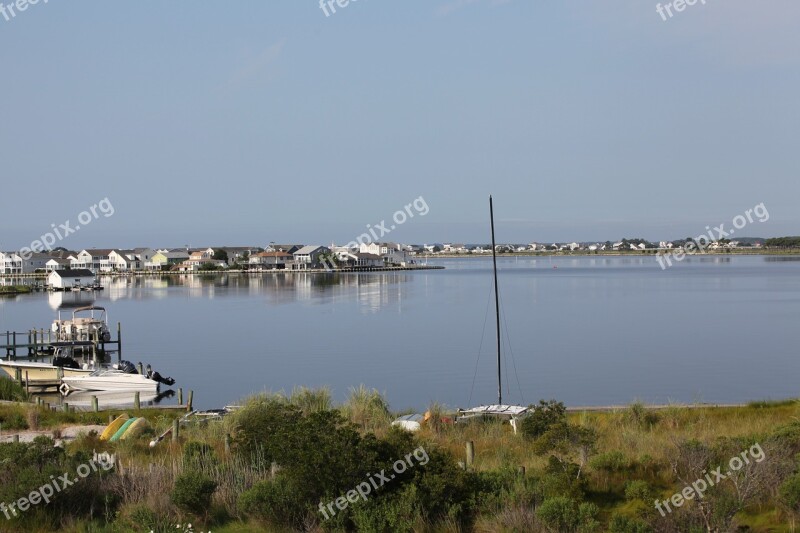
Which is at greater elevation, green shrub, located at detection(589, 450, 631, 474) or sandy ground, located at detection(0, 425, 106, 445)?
green shrub, located at detection(589, 450, 631, 474)

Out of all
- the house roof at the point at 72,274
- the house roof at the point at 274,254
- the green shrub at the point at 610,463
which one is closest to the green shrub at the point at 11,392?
the green shrub at the point at 610,463

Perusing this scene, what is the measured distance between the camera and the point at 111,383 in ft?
95.8

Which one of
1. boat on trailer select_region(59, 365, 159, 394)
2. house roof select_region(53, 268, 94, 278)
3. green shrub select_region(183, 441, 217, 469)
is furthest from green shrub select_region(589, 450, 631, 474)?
house roof select_region(53, 268, 94, 278)

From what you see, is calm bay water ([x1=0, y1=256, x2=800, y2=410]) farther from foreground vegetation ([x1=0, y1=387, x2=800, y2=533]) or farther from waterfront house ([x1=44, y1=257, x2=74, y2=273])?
waterfront house ([x1=44, y1=257, x2=74, y2=273])

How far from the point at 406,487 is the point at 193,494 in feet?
7.89

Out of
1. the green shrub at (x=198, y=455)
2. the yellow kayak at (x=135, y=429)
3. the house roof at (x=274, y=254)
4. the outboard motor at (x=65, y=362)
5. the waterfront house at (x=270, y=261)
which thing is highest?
the house roof at (x=274, y=254)

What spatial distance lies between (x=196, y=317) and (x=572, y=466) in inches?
2052

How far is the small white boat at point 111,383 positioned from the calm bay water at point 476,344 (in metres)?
1.77

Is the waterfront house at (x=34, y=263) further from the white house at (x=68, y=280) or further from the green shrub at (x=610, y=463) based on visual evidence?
the green shrub at (x=610, y=463)

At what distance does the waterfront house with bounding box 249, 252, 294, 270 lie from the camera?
15675cm

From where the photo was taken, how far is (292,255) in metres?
160

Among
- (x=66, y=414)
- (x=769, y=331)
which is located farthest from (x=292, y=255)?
(x=66, y=414)

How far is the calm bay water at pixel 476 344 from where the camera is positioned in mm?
28453

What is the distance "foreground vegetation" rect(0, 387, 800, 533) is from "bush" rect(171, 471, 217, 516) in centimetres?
2
